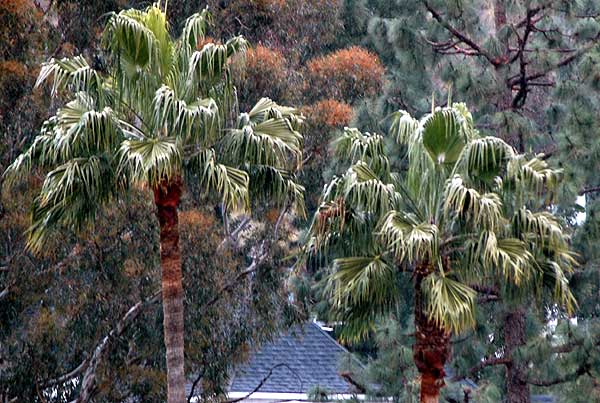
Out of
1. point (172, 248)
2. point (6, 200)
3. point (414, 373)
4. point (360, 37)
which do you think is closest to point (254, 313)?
point (414, 373)

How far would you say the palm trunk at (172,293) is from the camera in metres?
16.5

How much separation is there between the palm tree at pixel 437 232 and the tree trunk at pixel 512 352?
5.61 metres

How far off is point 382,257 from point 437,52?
8.41 m

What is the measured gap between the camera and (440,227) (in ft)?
53.4

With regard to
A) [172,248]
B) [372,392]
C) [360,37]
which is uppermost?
[360,37]

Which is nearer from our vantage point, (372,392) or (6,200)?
(6,200)

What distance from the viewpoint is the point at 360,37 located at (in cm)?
3194

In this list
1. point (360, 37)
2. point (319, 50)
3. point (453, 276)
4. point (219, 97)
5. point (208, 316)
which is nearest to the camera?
point (453, 276)

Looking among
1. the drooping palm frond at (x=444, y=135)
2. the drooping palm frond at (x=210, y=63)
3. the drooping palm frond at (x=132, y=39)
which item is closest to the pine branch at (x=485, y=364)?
the drooping palm frond at (x=444, y=135)

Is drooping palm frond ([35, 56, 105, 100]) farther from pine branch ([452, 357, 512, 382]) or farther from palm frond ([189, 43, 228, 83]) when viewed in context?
pine branch ([452, 357, 512, 382])

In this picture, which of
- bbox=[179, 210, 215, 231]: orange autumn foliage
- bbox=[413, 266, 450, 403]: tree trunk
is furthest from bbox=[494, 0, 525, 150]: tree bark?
bbox=[413, 266, 450, 403]: tree trunk

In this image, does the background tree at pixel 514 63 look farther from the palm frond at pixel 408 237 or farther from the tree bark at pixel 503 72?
the palm frond at pixel 408 237

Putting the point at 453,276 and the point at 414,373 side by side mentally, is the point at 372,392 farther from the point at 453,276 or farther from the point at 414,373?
the point at 453,276

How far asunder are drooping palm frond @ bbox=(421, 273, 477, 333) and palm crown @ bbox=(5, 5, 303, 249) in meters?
2.61
